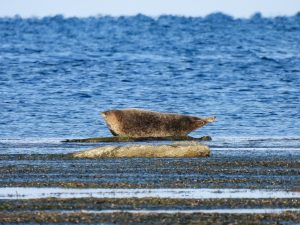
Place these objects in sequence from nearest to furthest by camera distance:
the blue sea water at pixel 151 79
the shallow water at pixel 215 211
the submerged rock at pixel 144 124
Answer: the shallow water at pixel 215 211, the submerged rock at pixel 144 124, the blue sea water at pixel 151 79

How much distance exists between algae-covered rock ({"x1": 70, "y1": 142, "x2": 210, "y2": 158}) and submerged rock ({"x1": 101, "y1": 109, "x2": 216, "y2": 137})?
502 cm

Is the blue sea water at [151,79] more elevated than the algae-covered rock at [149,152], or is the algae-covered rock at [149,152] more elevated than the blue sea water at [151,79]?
the algae-covered rock at [149,152]

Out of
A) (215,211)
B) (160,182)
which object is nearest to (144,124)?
(160,182)

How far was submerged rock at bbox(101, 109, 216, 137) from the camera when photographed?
26.6 m

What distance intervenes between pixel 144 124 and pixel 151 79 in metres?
23.1

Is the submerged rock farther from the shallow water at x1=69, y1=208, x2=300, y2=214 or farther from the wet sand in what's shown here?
the shallow water at x1=69, y1=208, x2=300, y2=214

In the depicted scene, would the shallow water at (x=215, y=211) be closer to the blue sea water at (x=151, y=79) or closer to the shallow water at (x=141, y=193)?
the shallow water at (x=141, y=193)

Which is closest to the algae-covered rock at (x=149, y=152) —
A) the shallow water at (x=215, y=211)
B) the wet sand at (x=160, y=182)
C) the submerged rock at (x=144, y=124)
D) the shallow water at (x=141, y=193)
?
the wet sand at (x=160, y=182)

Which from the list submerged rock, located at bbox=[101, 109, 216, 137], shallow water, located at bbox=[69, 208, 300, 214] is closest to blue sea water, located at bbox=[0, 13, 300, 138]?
submerged rock, located at bbox=[101, 109, 216, 137]

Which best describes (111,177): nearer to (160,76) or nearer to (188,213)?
(188,213)

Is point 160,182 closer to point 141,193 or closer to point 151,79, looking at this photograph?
point 141,193

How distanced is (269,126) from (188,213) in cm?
1715

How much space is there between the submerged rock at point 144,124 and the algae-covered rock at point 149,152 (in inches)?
198

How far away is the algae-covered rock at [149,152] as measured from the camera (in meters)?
21.3
